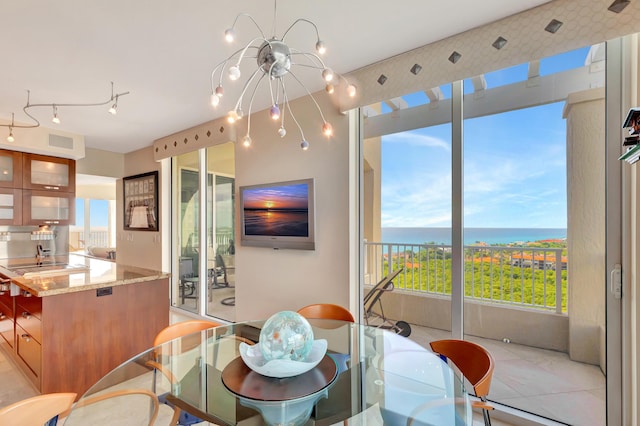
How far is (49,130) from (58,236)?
1.52 m

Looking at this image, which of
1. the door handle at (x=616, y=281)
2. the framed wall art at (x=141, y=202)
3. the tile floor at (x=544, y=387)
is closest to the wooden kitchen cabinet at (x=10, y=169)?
the framed wall art at (x=141, y=202)

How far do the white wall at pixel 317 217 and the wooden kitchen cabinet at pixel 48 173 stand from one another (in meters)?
2.72

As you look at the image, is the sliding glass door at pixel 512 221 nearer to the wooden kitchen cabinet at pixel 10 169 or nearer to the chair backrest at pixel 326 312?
the chair backrest at pixel 326 312

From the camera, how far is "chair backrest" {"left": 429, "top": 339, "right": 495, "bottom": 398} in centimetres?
147

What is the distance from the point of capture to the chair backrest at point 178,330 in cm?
193

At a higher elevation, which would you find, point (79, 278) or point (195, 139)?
point (195, 139)

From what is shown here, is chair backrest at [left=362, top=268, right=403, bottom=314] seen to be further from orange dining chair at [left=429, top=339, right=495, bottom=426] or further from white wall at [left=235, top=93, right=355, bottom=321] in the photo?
orange dining chair at [left=429, top=339, right=495, bottom=426]

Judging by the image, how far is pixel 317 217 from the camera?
3.01m

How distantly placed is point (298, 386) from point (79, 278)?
94.4 inches

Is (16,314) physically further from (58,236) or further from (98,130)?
(98,130)

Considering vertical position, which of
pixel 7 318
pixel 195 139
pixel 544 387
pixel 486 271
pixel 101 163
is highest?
pixel 195 139

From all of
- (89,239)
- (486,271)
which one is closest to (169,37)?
(486,271)

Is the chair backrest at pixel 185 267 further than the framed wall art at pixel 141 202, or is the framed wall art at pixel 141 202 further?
the framed wall art at pixel 141 202

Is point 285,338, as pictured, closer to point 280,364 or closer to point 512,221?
point 280,364
